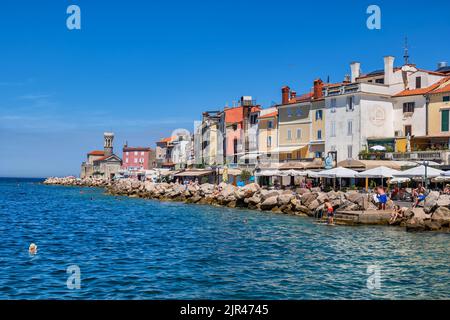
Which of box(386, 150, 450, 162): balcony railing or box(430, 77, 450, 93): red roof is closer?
box(386, 150, 450, 162): balcony railing

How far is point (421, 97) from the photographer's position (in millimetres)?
50406

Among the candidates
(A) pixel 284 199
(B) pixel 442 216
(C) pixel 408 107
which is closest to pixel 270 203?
(A) pixel 284 199

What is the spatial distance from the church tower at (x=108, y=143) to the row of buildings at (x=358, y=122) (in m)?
84.6

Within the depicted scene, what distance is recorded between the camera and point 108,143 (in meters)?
152

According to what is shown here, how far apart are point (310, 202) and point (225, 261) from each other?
1982 cm

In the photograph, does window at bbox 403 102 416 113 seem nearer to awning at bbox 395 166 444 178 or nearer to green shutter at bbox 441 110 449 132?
green shutter at bbox 441 110 449 132

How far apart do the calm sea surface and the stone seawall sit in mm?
1718

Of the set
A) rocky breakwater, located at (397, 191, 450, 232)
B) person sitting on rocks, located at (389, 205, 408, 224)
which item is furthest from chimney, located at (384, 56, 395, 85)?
person sitting on rocks, located at (389, 205, 408, 224)

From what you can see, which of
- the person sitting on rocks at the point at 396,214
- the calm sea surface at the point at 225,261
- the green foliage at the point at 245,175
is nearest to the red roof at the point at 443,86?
the person sitting on rocks at the point at 396,214

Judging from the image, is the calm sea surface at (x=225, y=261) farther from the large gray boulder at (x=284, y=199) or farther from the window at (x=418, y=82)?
the window at (x=418, y=82)

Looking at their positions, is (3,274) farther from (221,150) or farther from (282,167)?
(221,150)

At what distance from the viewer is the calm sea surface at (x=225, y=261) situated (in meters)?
14.0

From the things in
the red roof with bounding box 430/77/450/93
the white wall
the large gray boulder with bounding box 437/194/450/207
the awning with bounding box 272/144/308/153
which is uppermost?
the red roof with bounding box 430/77/450/93

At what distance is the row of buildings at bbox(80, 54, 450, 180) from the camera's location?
48312 millimetres
